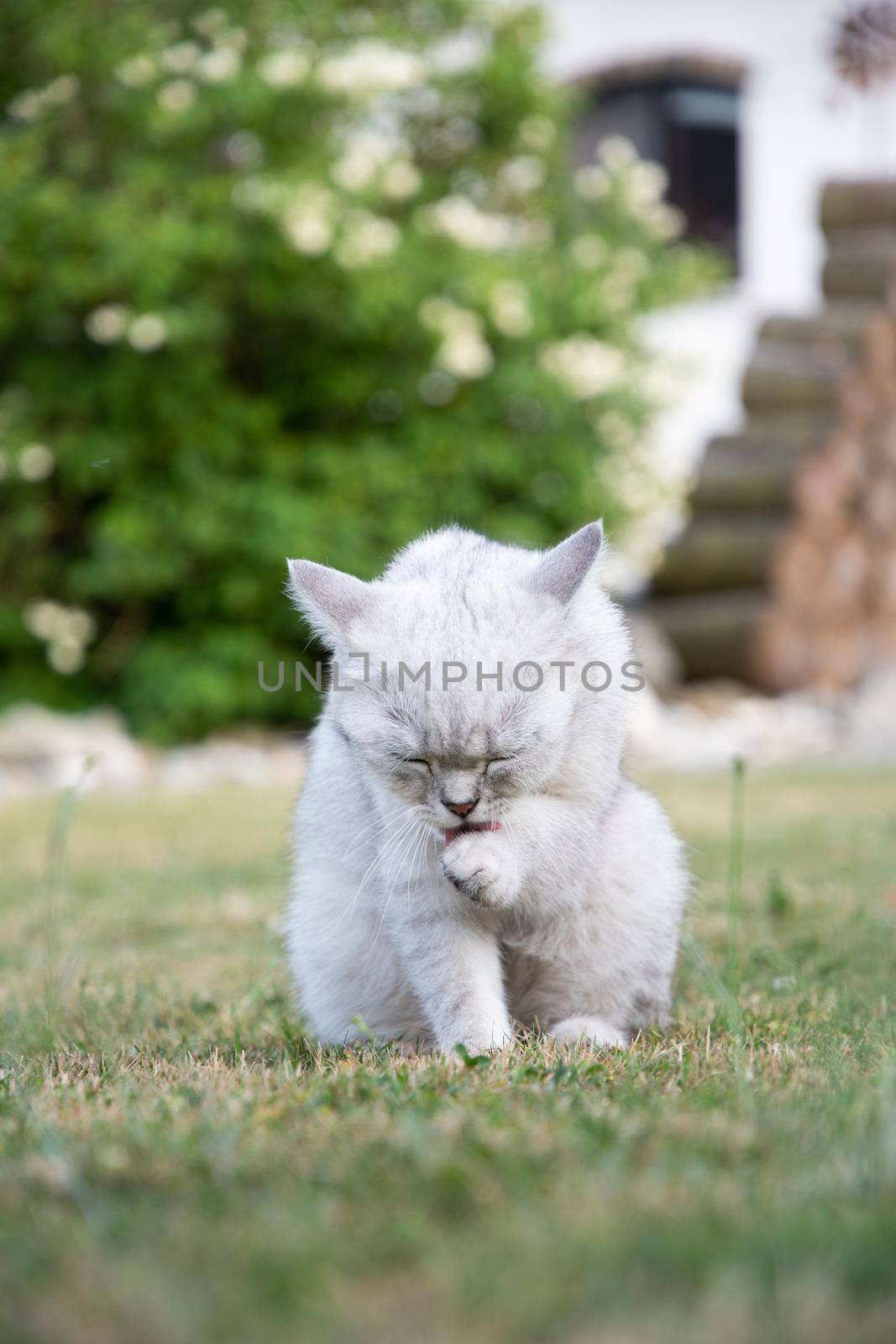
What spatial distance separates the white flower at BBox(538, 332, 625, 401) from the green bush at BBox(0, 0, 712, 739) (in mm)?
26

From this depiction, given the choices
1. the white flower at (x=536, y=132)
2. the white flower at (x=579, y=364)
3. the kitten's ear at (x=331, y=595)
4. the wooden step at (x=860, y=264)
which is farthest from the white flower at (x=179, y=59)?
the kitten's ear at (x=331, y=595)

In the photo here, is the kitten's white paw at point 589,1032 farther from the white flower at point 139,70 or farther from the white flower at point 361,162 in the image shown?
the white flower at point 139,70

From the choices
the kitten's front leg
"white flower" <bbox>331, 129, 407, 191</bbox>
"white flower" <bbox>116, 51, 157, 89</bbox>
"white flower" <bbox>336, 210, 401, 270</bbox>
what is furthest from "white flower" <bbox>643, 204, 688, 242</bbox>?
the kitten's front leg

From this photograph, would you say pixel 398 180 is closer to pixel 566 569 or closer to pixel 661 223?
pixel 661 223

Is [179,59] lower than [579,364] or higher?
higher

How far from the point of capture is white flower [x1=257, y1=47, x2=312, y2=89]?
35.0 feet

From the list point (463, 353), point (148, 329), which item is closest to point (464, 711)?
point (148, 329)

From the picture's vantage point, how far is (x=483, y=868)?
2.51 metres

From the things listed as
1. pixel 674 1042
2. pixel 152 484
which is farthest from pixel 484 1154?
pixel 152 484

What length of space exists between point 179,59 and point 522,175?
3989mm

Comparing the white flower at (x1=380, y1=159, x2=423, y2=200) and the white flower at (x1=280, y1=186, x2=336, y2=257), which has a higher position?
the white flower at (x1=380, y1=159, x2=423, y2=200)

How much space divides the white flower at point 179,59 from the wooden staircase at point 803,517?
581cm

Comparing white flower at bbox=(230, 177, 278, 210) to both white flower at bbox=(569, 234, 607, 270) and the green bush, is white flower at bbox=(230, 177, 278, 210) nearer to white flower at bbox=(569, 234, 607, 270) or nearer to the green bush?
the green bush

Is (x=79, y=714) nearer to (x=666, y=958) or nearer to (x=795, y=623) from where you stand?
(x=795, y=623)
